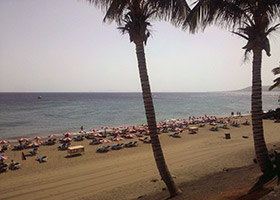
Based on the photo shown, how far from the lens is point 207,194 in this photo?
6.01m

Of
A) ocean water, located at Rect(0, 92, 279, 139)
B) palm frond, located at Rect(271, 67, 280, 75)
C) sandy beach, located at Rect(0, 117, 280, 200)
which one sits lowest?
ocean water, located at Rect(0, 92, 279, 139)

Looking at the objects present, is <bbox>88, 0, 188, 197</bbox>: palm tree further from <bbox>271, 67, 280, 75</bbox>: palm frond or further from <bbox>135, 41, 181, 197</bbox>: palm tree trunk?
<bbox>271, 67, 280, 75</bbox>: palm frond

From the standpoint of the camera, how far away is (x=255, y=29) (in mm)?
5633

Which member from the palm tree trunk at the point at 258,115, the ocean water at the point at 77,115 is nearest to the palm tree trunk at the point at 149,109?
the palm tree trunk at the point at 258,115

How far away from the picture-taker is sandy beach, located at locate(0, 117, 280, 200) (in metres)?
7.36

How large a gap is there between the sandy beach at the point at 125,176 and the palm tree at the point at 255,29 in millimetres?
1225

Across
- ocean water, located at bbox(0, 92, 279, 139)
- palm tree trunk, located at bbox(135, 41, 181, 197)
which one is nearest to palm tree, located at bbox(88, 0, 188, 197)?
palm tree trunk, located at bbox(135, 41, 181, 197)

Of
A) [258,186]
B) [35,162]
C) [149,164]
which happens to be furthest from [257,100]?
[35,162]

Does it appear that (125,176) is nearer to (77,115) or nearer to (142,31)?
(142,31)

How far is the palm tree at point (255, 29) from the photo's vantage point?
561cm

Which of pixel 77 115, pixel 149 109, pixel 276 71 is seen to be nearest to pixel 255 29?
pixel 149 109

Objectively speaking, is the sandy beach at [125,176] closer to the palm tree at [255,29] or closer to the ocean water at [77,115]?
the palm tree at [255,29]

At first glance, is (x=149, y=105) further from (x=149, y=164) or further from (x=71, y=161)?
(x=71, y=161)

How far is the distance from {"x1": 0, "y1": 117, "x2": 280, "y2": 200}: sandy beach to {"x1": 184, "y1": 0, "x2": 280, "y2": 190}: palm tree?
123 cm
